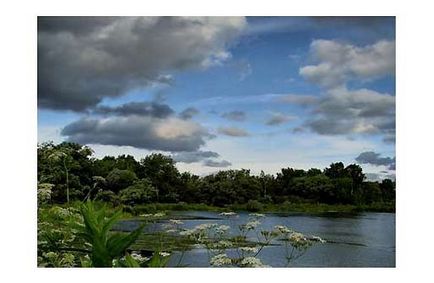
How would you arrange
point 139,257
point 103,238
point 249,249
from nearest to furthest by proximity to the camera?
point 103,238 → point 139,257 → point 249,249

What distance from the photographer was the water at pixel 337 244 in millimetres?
3027

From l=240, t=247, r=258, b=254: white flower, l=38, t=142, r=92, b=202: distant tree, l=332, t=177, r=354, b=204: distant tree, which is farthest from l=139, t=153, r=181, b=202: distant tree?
l=332, t=177, r=354, b=204: distant tree

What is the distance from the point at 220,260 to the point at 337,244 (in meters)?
0.52

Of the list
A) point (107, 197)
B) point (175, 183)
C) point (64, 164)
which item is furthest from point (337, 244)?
point (64, 164)

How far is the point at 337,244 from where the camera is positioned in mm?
3053

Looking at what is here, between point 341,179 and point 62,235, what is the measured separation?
4.05ft

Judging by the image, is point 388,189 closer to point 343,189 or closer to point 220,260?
point 343,189

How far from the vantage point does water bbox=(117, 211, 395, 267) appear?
3.03m

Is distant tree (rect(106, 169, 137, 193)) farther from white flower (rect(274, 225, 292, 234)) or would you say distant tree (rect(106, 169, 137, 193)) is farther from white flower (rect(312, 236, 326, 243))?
white flower (rect(312, 236, 326, 243))

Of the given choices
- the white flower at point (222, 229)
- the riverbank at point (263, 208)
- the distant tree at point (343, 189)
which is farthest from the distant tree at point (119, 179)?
the distant tree at point (343, 189)

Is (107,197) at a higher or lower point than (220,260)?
higher

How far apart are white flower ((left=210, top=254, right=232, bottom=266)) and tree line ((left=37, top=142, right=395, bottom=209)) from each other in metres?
0.24

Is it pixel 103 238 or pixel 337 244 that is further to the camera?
pixel 337 244

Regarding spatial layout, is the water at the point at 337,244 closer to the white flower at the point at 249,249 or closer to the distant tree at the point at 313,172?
the white flower at the point at 249,249
